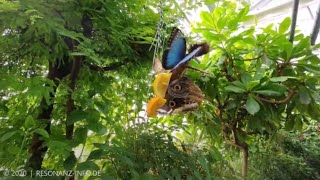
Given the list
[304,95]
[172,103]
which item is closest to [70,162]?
[172,103]

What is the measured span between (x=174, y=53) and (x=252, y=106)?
0.92 feet

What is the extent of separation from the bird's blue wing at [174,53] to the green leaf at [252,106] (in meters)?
0.26

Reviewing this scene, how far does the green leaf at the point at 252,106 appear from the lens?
0.73m

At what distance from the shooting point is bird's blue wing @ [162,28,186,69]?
607 mm

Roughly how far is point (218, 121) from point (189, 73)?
0.21 meters

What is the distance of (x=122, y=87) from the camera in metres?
0.86

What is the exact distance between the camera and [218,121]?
94cm

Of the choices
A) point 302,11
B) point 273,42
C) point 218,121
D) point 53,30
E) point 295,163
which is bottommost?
point 295,163

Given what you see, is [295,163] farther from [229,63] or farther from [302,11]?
[302,11]

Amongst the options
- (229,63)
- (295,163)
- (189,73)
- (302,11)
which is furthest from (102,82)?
(302,11)

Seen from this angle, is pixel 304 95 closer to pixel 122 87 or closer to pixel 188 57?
pixel 188 57

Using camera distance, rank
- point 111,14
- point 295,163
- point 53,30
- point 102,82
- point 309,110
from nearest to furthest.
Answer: point 53,30 < point 111,14 < point 102,82 < point 309,110 < point 295,163

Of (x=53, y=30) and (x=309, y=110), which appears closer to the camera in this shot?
(x=53, y=30)

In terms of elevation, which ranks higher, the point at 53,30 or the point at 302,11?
the point at 302,11
